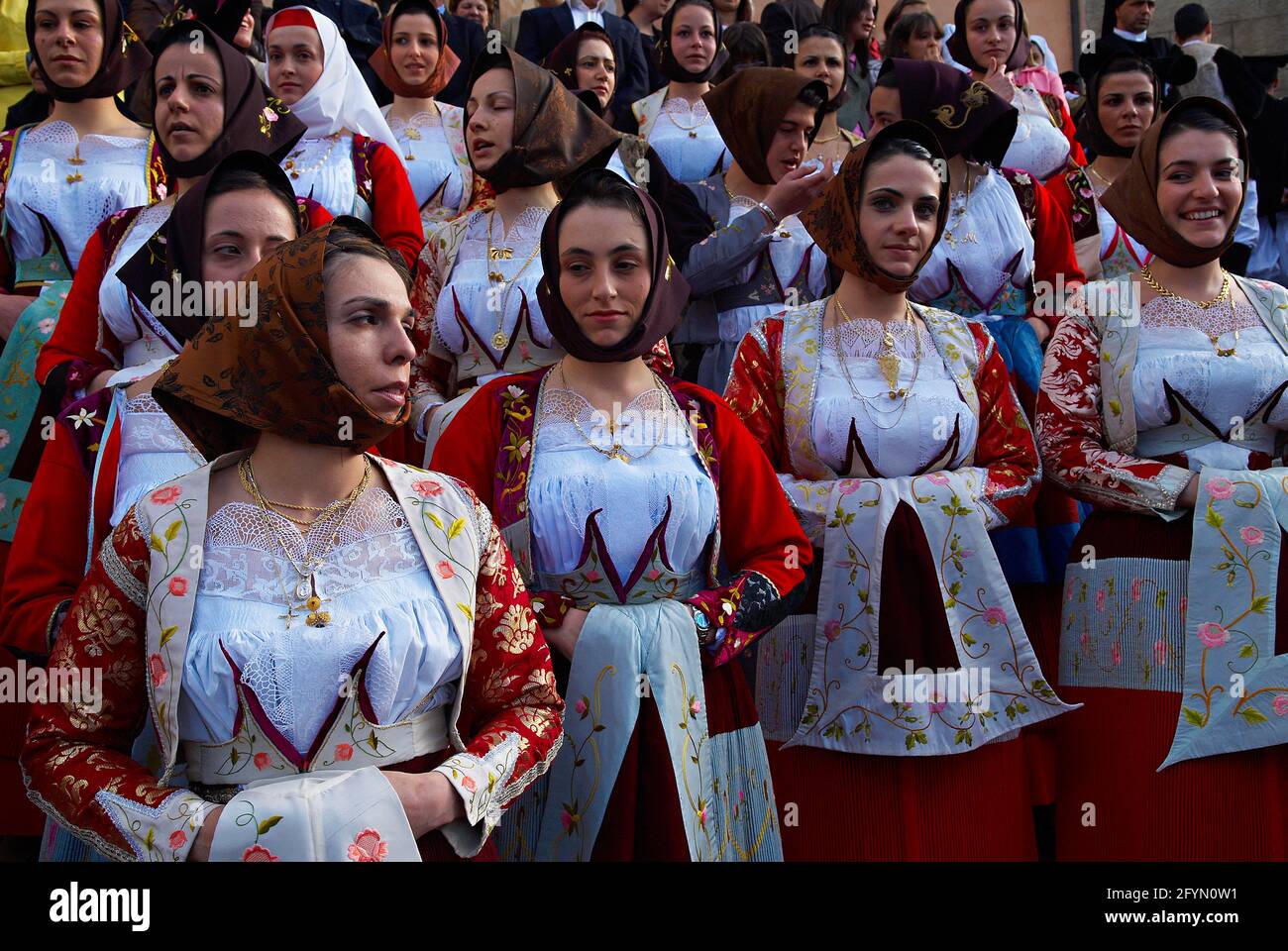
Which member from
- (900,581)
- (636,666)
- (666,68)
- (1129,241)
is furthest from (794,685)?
(666,68)

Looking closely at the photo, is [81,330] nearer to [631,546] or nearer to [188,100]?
[188,100]

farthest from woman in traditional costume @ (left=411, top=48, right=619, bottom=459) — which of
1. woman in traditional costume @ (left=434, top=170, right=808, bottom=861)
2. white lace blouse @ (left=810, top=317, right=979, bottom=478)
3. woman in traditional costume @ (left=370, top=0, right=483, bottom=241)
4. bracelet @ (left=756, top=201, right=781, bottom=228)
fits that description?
woman in traditional costume @ (left=370, top=0, right=483, bottom=241)

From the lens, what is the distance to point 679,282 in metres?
3.20

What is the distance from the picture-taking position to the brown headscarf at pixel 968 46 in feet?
20.0

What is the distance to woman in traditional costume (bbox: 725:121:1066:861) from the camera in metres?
3.38

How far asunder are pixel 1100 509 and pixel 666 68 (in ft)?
10.3

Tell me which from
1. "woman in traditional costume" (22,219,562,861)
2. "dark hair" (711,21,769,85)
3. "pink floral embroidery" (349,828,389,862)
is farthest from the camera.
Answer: "dark hair" (711,21,769,85)

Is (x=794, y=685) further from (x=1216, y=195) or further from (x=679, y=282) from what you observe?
(x=1216, y=195)

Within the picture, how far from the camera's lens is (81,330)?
132 inches

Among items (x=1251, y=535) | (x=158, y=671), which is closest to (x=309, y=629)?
(x=158, y=671)

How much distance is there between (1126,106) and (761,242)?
1943mm

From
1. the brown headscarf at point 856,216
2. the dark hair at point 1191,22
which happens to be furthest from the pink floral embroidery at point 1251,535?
the dark hair at point 1191,22

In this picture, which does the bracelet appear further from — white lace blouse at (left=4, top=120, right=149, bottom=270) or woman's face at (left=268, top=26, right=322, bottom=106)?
white lace blouse at (left=4, top=120, right=149, bottom=270)

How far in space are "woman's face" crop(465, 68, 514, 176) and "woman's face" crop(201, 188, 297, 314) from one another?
46.5 inches
